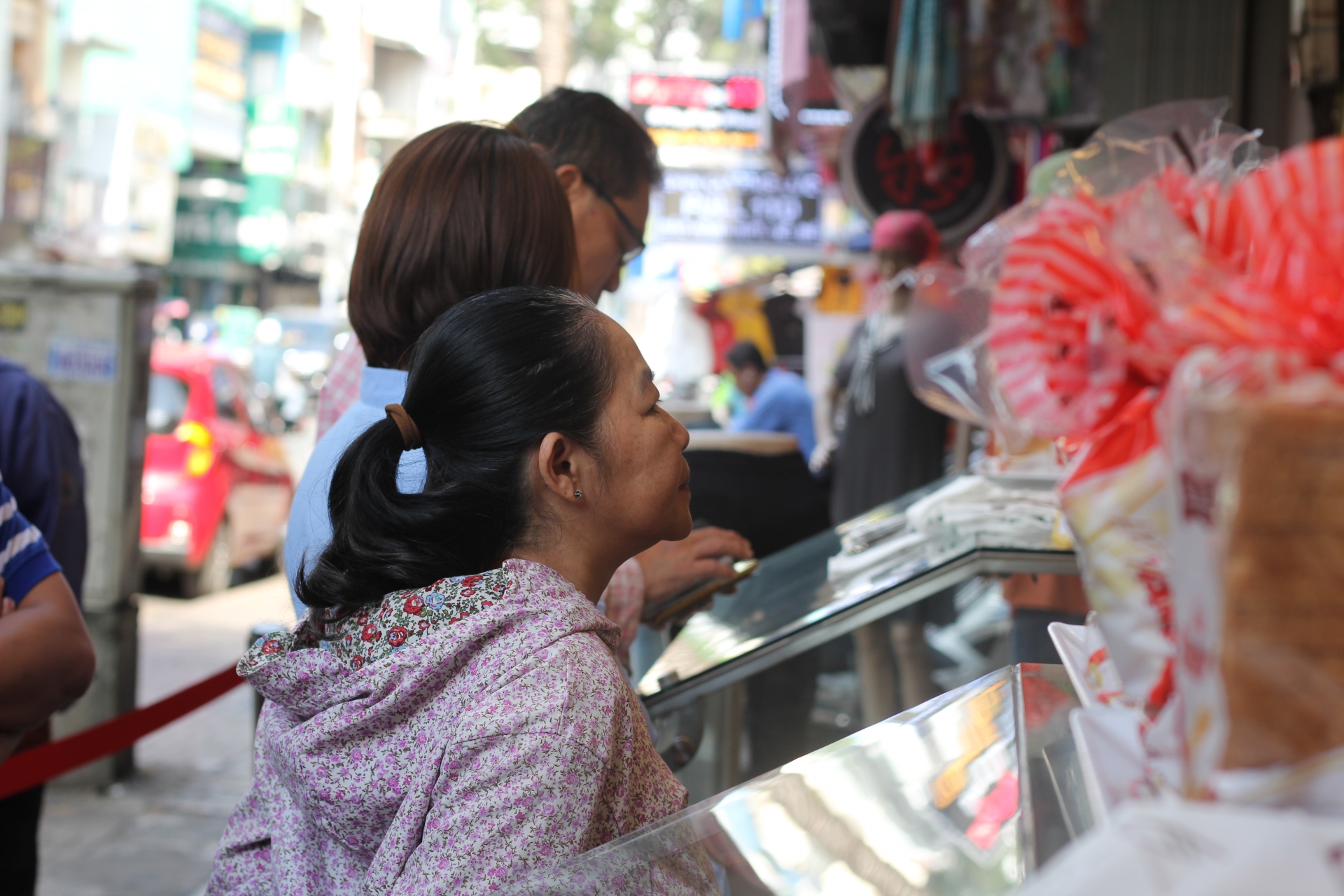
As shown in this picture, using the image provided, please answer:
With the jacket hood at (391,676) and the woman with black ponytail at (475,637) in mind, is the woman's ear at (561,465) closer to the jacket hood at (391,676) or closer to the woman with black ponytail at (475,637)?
the woman with black ponytail at (475,637)

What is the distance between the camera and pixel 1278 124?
12.5ft

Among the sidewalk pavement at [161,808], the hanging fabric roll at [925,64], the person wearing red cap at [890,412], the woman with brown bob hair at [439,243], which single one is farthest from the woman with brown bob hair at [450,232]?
the hanging fabric roll at [925,64]

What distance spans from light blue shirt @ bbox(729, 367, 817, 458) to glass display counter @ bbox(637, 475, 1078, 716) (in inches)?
185

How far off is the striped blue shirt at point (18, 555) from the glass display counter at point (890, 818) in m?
1.28

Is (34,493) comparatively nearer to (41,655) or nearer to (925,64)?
(41,655)

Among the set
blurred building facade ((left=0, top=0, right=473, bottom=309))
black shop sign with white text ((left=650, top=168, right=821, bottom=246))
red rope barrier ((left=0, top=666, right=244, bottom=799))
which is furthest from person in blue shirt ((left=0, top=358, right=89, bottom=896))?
black shop sign with white text ((left=650, top=168, right=821, bottom=246))

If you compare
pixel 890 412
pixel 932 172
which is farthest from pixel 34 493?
pixel 932 172

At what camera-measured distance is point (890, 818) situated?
97 cm

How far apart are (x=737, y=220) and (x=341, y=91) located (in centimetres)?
2343

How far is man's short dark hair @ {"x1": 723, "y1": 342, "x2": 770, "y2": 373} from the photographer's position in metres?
8.70

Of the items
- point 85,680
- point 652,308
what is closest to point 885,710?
point 85,680

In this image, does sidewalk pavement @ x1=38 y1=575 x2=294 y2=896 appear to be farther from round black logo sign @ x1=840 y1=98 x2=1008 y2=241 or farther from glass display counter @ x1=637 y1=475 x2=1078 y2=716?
round black logo sign @ x1=840 y1=98 x2=1008 y2=241

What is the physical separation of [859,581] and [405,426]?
3.94 feet

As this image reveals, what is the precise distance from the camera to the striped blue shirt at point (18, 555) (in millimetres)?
1812
